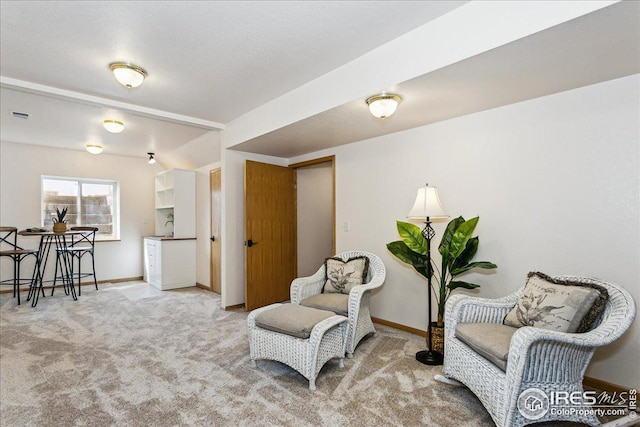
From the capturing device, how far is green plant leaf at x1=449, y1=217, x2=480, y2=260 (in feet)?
8.92

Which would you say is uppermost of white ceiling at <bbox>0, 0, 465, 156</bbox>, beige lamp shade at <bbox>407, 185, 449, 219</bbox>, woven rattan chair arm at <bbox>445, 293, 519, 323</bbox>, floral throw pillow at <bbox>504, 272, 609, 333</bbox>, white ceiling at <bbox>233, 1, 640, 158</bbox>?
white ceiling at <bbox>0, 0, 465, 156</bbox>

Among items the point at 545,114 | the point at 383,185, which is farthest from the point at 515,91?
the point at 383,185

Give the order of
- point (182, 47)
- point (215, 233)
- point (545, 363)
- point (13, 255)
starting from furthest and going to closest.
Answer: point (215, 233) < point (13, 255) < point (182, 47) < point (545, 363)

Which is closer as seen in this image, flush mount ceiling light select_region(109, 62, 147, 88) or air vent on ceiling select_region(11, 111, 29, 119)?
flush mount ceiling light select_region(109, 62, 147, 88)

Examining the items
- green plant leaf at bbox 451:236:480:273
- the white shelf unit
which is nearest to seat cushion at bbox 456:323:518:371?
green plant leaf at bbox 451:236:480:273

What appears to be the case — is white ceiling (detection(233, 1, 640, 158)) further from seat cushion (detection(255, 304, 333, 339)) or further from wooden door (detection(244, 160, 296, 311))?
seat cushion (detection(255, 304, 333, 339))

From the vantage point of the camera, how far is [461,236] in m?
2.74

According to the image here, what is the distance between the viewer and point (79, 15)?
82.0 inches

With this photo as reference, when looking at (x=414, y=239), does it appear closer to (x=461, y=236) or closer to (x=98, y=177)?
(x=461, y=236)

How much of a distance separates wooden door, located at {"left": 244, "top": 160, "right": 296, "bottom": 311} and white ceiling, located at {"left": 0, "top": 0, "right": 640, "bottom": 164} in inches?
40.1

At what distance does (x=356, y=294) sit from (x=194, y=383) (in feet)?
4.70

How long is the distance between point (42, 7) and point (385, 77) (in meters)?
2.22

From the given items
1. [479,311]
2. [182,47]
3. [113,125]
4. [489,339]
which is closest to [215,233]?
[113,125]

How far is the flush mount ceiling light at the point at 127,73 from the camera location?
2.69 metres
